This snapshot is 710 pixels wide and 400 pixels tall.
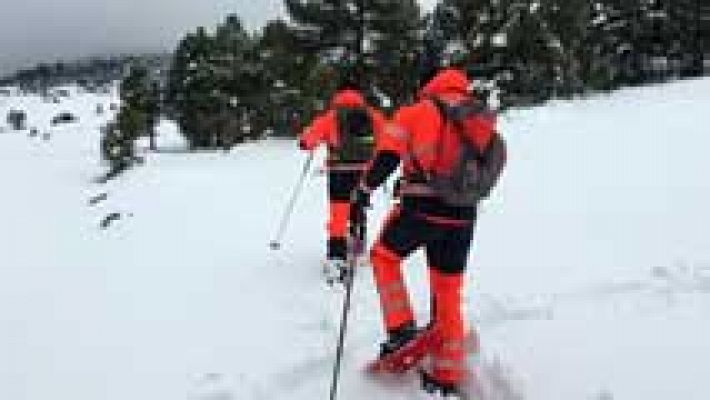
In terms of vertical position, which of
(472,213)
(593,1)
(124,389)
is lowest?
(124,389)

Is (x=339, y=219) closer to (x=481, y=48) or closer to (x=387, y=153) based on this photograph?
(x=387, y=153)

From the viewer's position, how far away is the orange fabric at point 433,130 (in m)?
7.61

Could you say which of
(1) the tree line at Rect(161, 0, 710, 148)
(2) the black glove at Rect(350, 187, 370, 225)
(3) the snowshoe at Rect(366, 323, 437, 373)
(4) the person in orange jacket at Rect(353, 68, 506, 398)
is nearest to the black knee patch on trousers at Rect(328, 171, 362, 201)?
(2) the black glove at Rect(350, 187, 370, 225)

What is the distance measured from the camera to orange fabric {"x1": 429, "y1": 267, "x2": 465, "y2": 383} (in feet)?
26.1

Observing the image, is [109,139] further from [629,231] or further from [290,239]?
[629,231]

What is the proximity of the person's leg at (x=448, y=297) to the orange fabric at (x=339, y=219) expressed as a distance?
14.8 ft

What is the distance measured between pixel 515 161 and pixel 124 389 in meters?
14.5

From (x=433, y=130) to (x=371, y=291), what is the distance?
4.19 metres

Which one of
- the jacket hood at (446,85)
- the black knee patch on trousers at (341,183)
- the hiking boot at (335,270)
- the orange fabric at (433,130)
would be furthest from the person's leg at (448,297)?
the black knee patch on trousers at (341,183)

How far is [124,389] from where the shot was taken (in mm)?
9594

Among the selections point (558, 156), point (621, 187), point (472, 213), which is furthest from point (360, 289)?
point (558, 156)

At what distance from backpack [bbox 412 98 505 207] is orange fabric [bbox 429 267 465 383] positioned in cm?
59

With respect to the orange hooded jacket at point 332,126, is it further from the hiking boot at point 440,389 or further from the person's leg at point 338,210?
the hiking boot at point 440,389

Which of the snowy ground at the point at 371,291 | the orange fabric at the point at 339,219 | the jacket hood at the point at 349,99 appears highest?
the jacket hood at the point at 349,99
